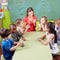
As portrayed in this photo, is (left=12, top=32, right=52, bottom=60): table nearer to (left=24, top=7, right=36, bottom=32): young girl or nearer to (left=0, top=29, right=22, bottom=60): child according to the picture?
(left=0, top=29, right=22, bottom=60): child

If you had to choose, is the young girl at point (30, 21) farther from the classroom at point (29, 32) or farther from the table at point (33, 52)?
the table at point (33, 52)

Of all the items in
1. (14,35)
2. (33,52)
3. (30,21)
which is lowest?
(33,52)

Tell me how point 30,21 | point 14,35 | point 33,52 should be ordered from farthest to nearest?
point 30,21 < point 14,35 < point 33,52

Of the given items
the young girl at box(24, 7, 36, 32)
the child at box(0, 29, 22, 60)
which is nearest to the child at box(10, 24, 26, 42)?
the child at box(0, 29, 22, 60)

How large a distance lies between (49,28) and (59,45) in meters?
0.89

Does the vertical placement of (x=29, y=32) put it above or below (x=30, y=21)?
below

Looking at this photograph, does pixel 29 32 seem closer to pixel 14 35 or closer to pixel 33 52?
pixel 14 35

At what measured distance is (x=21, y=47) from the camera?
3154mm

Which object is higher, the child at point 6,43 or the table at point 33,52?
the child at point 6,43

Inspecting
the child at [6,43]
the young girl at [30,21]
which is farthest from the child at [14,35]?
the young girl at [30,21]

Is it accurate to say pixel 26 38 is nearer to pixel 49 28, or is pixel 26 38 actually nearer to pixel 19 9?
pixel 49 28

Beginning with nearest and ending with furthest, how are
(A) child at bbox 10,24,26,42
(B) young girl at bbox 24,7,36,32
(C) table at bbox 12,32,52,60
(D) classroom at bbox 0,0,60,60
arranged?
(C) table at bbox 12,32,52,60 < (D) classroom at bbox 0,0,60,60 < (A) child at bbox 10,24,26,42 < (B) young girl at bbox 24,7,36,32

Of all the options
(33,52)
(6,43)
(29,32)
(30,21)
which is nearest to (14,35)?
(29,32)

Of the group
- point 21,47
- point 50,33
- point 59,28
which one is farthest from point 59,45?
point 21,47
